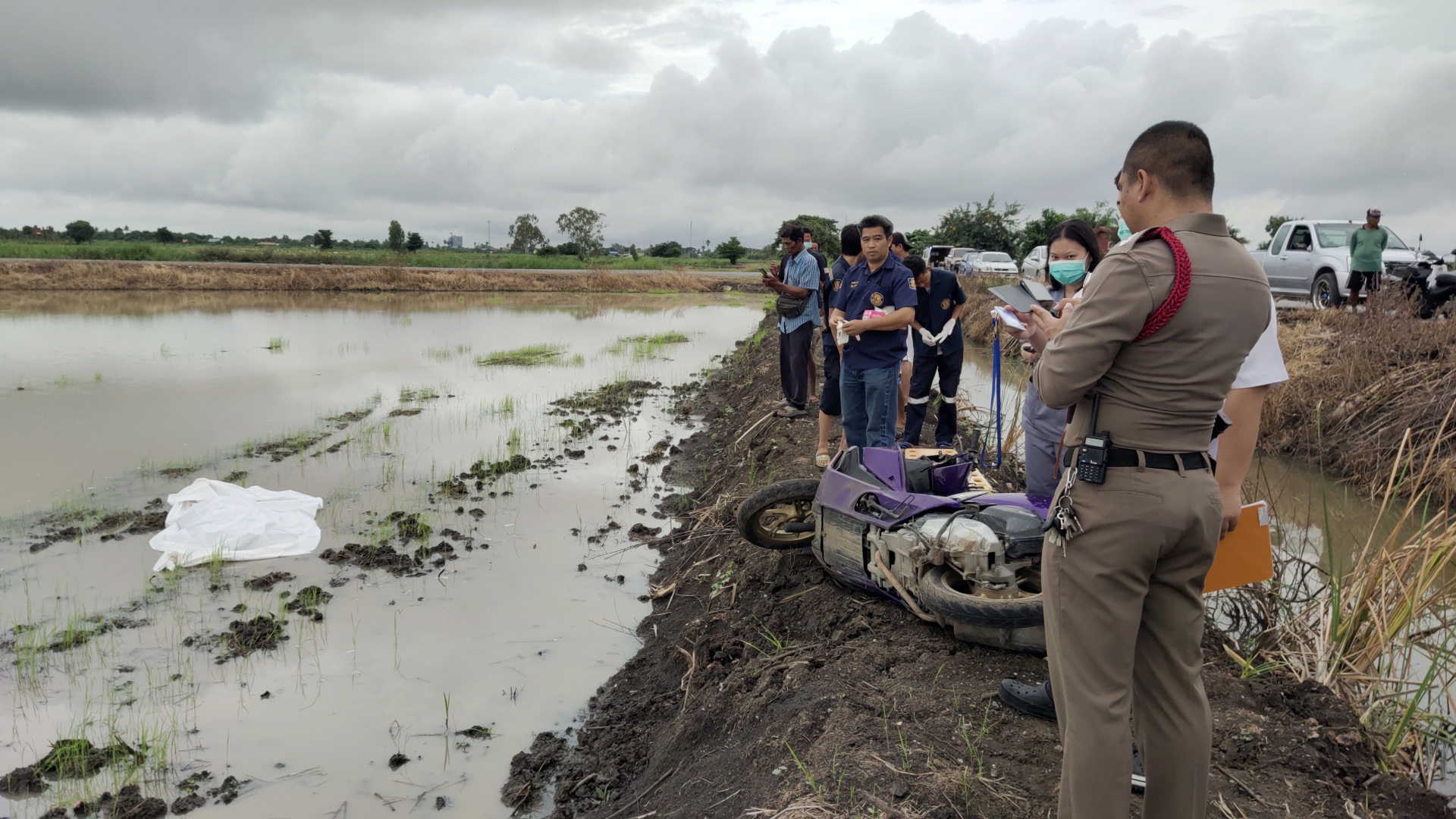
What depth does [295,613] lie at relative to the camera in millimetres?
4785

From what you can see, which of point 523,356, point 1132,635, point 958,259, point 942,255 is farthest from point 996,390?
point 958,259

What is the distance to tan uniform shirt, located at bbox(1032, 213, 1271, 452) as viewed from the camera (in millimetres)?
1756

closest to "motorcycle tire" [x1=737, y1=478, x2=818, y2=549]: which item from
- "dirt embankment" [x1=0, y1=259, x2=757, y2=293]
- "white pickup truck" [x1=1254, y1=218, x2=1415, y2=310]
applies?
"white pickup truck" [x1=1254, y1=218, x2=1415, y2=310]

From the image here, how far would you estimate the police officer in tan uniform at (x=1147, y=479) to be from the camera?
1772mm

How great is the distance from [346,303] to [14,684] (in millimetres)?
25307

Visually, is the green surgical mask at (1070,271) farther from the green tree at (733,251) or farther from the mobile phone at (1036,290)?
the green tree at (733,251)

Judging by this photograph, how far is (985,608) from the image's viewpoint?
297 centimetres

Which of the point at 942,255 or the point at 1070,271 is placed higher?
the point at 942,255

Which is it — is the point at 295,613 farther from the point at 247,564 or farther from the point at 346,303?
the point at 346,303

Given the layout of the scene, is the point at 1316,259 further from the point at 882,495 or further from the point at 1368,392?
the point at 882,495

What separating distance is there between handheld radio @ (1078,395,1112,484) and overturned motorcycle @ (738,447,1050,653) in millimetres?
1239

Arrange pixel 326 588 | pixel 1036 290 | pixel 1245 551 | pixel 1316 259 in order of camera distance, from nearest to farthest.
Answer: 1. pixel 1245 551
2. pixel 1036 290
3. pixel 326 588
4. pixel 1316 259

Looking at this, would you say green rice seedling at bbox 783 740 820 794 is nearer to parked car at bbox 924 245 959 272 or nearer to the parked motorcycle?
the parked motorcycle

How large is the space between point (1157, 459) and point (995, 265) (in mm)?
26605
